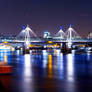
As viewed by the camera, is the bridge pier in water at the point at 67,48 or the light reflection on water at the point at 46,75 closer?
the light reflection on water at the point at 46,75

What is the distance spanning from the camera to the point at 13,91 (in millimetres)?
14172

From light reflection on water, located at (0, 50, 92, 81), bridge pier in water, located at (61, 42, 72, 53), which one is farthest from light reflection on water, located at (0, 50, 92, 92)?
bridge pier in water, located at (61, 42, 72, 53)

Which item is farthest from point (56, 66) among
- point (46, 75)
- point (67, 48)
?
point (67, 48)

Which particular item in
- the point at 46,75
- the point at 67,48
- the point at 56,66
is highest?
the point at 67,48

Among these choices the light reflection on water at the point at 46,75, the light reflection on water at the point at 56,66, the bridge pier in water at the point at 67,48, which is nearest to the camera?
the light reflection on water at the point at 46,75

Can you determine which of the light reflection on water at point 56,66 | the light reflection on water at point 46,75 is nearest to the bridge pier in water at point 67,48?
the light reflection on water at point 56,66

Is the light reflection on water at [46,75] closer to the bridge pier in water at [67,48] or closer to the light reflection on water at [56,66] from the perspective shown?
the light reflection on water at [56,66]

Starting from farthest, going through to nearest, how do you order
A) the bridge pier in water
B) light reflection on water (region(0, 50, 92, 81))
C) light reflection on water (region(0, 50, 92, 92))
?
the bridge pier in water
light reflection on water (region(0, 50, 92, 81))
light reflection on water (region(0, 50, 92, 92))

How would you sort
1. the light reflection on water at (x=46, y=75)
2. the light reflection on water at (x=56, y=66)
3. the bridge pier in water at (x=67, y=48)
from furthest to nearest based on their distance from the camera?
the bridge pier in water at (x=67, y=48) < the light reflection on water at (x=56, y=66) < the light reflection on water at (x=46, y=75)

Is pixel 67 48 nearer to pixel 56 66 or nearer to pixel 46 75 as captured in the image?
pixel 56 66

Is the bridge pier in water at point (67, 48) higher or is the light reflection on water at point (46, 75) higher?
the bridge pier in water at point (67, 48)

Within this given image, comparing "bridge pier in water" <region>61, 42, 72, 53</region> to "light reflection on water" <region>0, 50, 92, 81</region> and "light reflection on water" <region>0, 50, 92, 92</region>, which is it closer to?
"light reflection on water" <region>0, 50, 92, 81</region>

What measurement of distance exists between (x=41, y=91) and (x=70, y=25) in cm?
11724

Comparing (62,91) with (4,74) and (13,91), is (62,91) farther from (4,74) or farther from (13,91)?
(4,74)
